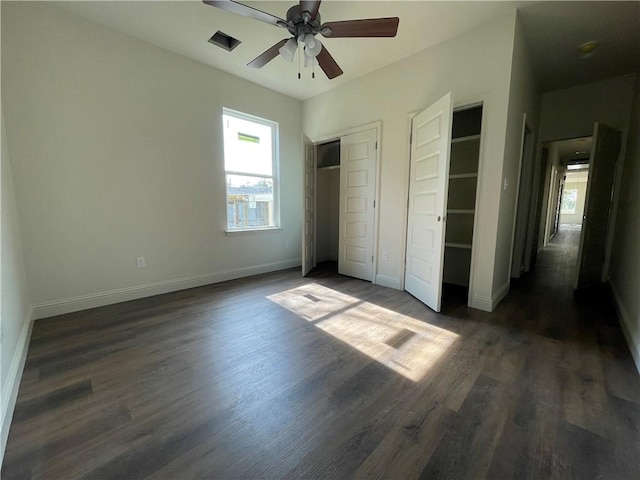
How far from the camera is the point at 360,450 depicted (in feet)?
3.89

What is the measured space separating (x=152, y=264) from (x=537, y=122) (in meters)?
5.87

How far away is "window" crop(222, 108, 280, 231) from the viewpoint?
380 cm

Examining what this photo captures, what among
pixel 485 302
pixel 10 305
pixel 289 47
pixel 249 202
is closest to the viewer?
pixel 10 305

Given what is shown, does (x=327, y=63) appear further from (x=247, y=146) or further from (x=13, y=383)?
(x=13, y=383)

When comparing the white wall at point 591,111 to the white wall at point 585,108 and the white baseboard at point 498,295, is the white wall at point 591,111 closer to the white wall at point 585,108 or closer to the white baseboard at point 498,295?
the white wall at point 585,108

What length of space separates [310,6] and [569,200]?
1995 cm

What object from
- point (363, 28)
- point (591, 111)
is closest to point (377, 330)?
point (363, 28)

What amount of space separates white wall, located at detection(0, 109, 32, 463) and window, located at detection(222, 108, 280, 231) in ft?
6.76

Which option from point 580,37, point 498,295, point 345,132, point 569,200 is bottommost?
point 498,295

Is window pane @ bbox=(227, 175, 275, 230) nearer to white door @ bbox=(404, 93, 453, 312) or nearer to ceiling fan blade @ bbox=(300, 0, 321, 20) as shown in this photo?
white door @ bbox=(404, 93, 453, 312)

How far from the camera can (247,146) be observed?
398 centimetres

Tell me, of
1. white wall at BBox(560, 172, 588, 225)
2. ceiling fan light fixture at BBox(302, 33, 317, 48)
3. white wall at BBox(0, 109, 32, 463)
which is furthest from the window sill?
white wall at BBox(560, 172, 588, 225)

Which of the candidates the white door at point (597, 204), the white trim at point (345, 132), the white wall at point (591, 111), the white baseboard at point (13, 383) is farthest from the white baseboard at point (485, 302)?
the white baseboard at point (13, 383)

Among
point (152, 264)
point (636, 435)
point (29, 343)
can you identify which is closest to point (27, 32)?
point (152, 264)
